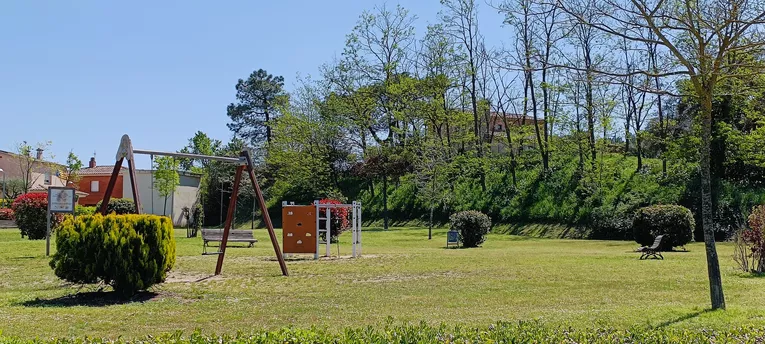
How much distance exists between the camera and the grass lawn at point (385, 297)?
24.9 feet

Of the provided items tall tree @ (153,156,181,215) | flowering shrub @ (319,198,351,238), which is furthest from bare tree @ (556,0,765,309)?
tall tree @ (153,156,181,215)

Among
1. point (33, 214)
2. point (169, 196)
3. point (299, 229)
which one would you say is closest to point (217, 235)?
point (299, 229)

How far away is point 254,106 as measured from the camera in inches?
2532

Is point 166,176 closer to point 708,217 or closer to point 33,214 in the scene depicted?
point 33,214

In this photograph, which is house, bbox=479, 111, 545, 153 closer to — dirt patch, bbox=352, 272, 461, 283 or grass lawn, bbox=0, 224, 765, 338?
grass lawn, bbox=0, 224, 765, 338

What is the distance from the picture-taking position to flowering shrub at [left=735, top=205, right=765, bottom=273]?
13.3 metres

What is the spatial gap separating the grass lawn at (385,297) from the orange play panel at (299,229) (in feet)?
7.62

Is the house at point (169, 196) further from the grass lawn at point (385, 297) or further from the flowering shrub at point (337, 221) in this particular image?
the grass lawn at point (385, 297)

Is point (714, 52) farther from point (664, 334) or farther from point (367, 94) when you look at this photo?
point (367, 94)

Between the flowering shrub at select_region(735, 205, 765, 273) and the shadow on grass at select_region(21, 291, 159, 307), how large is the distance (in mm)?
11382

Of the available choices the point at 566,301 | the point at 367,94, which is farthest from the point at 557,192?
the point at 566,301

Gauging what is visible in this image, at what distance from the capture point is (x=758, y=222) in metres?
13.5

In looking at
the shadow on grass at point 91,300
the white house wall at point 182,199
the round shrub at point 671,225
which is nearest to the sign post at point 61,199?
the shadow on grass at point 91,300

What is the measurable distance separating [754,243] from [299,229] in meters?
11.4
